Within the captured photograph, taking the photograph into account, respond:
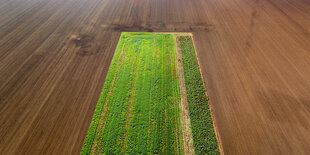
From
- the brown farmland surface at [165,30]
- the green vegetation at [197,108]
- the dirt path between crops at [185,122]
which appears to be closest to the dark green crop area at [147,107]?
the green vegetation at [197,108]

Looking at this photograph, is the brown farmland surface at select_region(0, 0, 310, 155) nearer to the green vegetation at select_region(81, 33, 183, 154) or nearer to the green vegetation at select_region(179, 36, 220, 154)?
the green vegetation at select_region(179, 36, 220, 154)

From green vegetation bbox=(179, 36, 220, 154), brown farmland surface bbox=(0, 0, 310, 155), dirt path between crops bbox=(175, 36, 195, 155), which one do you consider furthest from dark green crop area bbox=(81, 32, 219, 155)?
brown farmland surface bbox=(0, 0, 310, 155)

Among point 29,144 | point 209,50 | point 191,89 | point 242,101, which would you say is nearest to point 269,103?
point 242,101

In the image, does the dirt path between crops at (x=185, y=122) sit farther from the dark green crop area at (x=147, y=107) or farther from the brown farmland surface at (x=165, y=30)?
the brown farmland surface at (x=165, y=30)

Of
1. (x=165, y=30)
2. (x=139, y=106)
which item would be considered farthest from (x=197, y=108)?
(x=165, y=30)

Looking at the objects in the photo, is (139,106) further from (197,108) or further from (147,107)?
(197,108)

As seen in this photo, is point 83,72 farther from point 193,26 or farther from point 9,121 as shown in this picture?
point 193,26
